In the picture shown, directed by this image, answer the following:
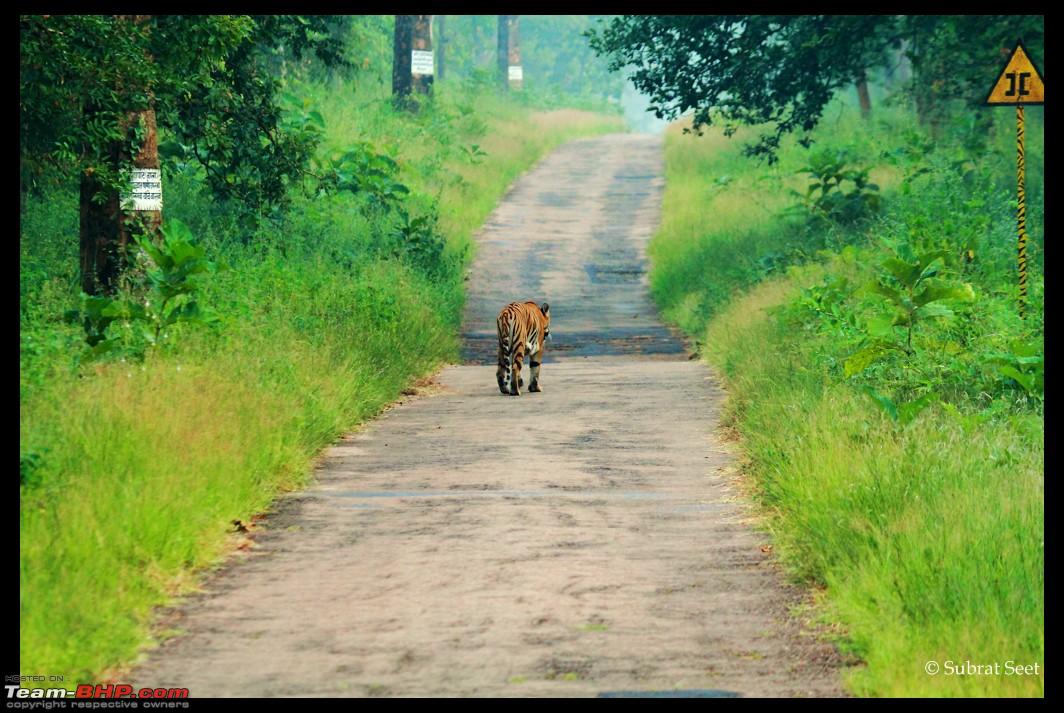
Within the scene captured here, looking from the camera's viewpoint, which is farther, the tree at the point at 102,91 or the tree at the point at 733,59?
the tree at the point at 733,59

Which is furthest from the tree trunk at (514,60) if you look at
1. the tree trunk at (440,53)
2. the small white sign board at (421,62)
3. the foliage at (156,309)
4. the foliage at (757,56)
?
the foliage at (156,309)

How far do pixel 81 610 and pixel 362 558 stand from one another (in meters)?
2.36

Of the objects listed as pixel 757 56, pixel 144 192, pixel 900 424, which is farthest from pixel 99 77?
pixel 757 56

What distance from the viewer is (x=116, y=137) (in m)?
14.3

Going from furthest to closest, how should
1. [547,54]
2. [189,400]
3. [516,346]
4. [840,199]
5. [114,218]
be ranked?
[547,54] < [840,199] < [516,346] < [114,218] < [189,400]

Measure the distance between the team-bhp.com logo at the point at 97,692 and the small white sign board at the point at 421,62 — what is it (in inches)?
1396

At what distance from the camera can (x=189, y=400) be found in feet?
37.8

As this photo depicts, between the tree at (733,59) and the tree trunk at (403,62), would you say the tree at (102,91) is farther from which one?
the tree trunk at (403,62)

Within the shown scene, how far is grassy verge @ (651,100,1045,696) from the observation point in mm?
7746

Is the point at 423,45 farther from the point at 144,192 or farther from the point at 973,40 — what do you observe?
the point at 144,192

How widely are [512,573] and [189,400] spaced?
3.36 m

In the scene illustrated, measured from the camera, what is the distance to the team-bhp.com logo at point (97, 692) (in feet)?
23.2
